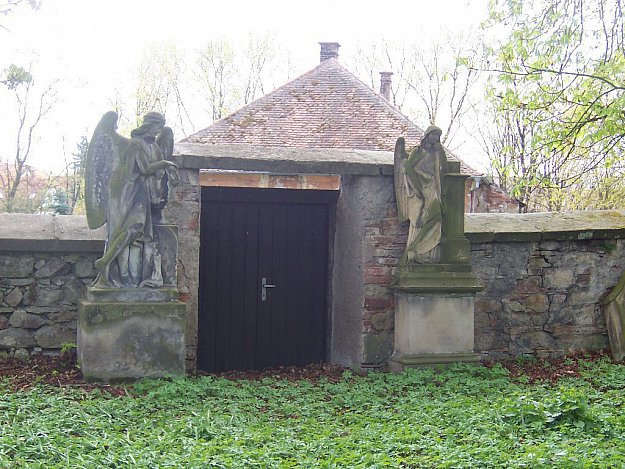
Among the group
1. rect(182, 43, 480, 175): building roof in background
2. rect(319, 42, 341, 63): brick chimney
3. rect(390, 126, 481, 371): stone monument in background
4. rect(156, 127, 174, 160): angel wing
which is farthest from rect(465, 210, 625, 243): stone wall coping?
rect(319, 42, 341, 63): brick chimney

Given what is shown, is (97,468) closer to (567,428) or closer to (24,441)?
(24,441)

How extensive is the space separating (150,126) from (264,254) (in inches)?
88.1

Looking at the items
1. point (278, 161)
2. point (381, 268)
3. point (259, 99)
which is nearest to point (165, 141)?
point (278, 161)

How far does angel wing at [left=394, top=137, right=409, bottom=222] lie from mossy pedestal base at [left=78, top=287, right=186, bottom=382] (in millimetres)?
2484

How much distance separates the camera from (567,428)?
5.29 meters

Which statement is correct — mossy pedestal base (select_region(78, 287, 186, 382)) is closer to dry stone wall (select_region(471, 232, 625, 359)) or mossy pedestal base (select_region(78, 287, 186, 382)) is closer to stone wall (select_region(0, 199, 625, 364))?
stone wall (select_region(0, 199, 625, 364))

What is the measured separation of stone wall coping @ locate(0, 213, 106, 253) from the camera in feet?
24.2

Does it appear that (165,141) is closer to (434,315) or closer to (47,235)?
(47,235)

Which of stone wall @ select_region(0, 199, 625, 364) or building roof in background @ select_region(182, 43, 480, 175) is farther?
building roof in background @ select_region(182, 43, 480, 175)

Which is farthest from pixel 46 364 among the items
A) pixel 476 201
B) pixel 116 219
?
pixel 476 201

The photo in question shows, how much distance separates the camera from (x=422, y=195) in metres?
7.77

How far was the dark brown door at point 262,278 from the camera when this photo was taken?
28.1 feet

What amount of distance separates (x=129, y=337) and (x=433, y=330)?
299 cm

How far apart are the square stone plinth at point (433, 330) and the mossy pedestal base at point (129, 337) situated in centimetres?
225
